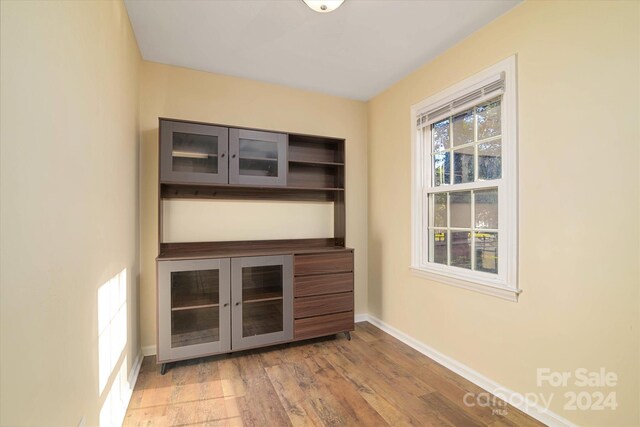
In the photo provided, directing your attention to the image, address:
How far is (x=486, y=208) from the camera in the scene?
2266mm

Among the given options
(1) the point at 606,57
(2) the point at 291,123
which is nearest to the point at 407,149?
(2) the point at 291,123

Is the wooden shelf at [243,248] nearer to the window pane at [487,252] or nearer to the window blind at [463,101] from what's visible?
the window pane at [487,252]

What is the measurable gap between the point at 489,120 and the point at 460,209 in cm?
72

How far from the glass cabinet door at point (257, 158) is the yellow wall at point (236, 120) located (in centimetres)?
39

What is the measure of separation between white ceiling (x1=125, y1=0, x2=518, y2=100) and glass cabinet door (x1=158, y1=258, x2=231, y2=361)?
177cm

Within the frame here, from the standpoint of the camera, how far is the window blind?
2115 millimetres

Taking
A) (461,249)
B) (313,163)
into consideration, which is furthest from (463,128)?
(313,163)

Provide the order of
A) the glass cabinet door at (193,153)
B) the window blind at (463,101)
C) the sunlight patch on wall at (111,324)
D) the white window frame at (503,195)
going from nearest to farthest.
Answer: the sunlight patch on wall at (111,324) < the white window frame at (503,195) < the window blind at (463,101) < the glass cabinet door at (193,153)

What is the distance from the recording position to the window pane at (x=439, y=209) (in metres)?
2.69

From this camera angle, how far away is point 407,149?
117 inches

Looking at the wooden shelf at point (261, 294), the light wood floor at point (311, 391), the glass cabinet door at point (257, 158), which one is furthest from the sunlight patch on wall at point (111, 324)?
the glass cabinet door at point (257, 158)

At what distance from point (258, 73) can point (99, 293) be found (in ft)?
7.65

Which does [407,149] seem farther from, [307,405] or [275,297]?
[307,405]

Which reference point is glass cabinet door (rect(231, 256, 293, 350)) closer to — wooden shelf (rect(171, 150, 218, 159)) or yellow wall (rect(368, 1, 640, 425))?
wooden shelf (rect(171, 150, 218, 159))
